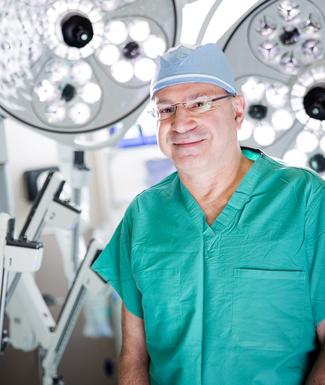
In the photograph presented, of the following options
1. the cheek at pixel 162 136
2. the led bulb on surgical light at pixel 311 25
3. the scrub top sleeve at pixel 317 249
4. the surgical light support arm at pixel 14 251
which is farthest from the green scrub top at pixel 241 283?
the led bulb on surgical light at pixel 311 25

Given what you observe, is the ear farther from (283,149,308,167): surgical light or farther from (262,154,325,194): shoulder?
(283,149,308,167): surgical light

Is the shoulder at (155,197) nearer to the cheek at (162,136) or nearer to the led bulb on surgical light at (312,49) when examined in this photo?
the cheek at (162,136)

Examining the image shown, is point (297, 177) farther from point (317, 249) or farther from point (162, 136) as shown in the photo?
point (162, 136)

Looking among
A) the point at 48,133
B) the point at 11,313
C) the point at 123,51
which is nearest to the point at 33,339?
the point at 11,313

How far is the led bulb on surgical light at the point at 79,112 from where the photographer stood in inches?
55.5

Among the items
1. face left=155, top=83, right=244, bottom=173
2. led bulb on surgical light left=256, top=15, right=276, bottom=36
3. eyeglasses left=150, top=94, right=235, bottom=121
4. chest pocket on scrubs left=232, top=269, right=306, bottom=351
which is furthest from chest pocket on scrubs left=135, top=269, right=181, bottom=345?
led bulb on surgical light left=256, top=15, right=276, bottom=36

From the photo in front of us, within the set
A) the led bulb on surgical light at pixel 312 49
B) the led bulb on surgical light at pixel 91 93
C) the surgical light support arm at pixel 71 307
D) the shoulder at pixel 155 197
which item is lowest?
the surgical light support arm at pixel 71 307

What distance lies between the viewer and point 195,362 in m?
1.07

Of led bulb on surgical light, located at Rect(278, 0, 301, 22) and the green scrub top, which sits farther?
led bulb on surgical light, located at Rect(278, 0, 301, 22)

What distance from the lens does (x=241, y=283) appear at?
1026 millimetres

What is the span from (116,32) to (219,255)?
66 cm

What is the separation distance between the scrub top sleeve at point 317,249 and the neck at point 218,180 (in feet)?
0.60

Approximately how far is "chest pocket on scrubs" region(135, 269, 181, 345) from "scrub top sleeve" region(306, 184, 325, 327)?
0.28m

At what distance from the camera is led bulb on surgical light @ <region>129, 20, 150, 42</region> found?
1344 millimetres
